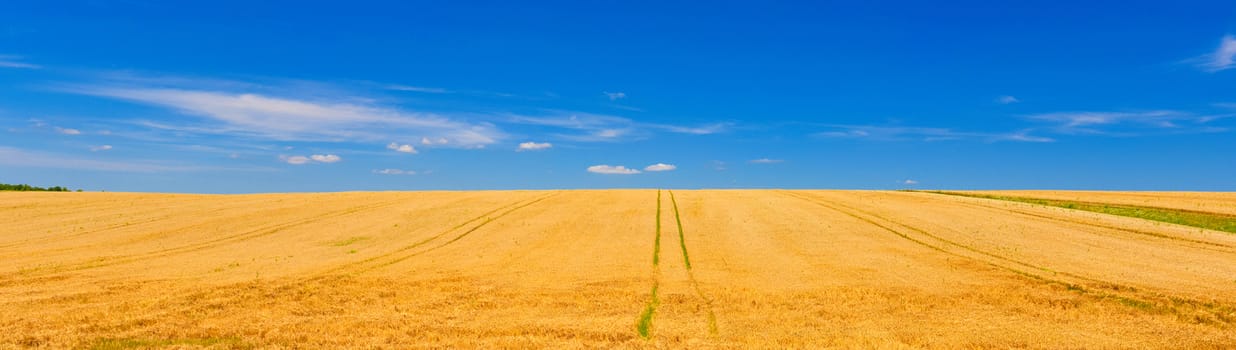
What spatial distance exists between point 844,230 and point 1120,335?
57.0 ft

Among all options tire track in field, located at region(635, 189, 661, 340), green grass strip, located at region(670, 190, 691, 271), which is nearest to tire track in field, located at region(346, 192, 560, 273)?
tire track in field, located at region(635, 189, 661, 340)

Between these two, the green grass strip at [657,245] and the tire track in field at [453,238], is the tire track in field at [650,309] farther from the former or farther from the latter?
the tire track in field at [453,238]

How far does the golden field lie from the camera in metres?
12.3

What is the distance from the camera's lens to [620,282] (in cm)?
1738

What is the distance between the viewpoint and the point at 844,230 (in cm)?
2973

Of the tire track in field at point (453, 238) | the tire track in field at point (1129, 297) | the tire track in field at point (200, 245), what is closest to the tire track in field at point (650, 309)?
Result: the tire track in field at point (453, 238)

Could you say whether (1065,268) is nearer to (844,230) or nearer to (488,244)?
(844,230)

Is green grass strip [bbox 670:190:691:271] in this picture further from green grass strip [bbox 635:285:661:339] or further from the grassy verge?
the grassy verge

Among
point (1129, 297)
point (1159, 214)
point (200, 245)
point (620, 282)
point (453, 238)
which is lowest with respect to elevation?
point (1129, 297)

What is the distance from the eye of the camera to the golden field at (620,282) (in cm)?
1230

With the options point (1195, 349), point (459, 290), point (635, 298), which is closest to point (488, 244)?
point (459, 290)

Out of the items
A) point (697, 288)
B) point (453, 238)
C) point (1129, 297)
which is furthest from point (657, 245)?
point (1129, 297)

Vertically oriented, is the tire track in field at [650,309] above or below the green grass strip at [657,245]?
below

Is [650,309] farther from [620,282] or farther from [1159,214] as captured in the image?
[1159,214]
